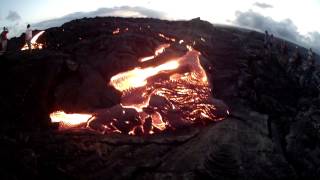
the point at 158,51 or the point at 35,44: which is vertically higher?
the point at 158,51

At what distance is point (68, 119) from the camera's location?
2266 cm

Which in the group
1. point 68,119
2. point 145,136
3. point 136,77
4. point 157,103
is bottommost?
point 145,136

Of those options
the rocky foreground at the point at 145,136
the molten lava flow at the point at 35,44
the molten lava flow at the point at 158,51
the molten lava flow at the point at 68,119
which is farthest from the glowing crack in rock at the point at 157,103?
the molten lava flow at the point at 35,44

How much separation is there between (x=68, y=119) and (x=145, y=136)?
15.7ft

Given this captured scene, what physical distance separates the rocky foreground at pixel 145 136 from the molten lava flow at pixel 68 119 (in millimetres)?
485

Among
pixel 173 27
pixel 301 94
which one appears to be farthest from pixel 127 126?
pixel 173 27


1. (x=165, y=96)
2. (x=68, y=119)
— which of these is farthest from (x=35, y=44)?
(x=165, y=96)

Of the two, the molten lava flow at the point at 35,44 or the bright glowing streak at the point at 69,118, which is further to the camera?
the molten lava flow at the point at 35,44

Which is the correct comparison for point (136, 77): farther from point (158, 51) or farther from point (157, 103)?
point (158, 51)

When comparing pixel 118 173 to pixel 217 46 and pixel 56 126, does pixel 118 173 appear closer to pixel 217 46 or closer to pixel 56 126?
pixel 56 126

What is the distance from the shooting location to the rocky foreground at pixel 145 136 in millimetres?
18766

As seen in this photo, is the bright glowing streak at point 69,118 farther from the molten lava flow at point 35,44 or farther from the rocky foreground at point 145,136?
the molten lava flow at point 35,44

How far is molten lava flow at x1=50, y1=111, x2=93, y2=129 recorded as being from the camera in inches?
863

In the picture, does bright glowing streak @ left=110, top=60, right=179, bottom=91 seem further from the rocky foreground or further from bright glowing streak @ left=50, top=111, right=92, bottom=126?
bright glowing streak @ left=50, top=111, right=92, bottom=126
